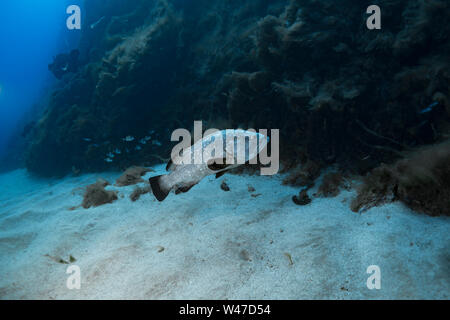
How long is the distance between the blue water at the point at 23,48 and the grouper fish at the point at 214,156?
207 ft

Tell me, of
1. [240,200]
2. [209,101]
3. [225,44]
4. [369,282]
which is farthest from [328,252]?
[225,44]

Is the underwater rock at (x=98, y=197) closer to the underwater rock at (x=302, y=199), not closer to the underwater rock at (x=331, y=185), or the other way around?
the underwater rock at (x=302, y=199)

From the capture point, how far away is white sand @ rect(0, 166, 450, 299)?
210cm

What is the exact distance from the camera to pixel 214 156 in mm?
1966

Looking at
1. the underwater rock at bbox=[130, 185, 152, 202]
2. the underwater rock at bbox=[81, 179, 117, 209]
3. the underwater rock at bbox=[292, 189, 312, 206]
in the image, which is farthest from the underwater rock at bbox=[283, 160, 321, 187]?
the underwater rock at bbox=[81, 179, 117, 209]

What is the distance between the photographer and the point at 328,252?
2.45 metres

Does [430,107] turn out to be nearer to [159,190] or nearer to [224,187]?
[224,187]

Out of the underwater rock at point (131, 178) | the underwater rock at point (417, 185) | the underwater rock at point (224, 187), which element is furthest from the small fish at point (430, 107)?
the underwater rock at point (131, 178)

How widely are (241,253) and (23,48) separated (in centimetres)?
8604

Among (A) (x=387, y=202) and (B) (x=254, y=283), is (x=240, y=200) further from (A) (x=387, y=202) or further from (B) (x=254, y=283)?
(A) (x=387, y=202)

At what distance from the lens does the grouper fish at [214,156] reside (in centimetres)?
193

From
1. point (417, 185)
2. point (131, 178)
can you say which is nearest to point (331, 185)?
point (417, 185)

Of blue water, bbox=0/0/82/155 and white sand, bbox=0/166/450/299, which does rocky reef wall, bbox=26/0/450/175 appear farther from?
blue water, bbox=0/0/82/155

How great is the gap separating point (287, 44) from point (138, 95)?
7.86 m
